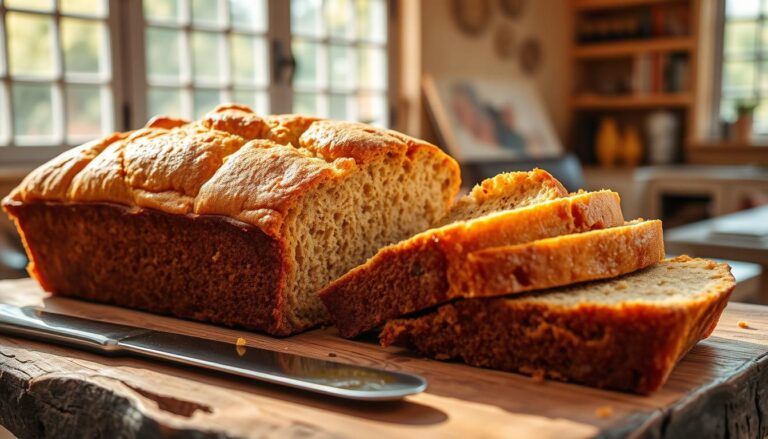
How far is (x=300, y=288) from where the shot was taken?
5.27 feet

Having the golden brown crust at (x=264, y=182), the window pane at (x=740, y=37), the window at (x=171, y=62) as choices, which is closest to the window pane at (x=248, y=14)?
the window at (x=171, y=62)

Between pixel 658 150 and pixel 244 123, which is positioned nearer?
pixel 244 123

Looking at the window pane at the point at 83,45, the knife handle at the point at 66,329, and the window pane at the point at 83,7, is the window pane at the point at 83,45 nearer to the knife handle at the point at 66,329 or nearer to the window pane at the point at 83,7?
the window pane at the point at 83,7

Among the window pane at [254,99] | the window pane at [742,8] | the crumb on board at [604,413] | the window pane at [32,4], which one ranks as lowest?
the crumb on board at [604,413]

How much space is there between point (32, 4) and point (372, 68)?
2.83 meters

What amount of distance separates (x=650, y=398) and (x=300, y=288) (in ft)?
2.45

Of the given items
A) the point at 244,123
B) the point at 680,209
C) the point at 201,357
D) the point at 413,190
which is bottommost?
the point at 680,209

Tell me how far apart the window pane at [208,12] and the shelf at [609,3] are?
4494 mm

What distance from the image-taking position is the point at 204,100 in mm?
4883

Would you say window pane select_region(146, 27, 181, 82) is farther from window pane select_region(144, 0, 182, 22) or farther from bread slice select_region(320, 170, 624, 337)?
bread slice select_region(320, 170, 624, 337)

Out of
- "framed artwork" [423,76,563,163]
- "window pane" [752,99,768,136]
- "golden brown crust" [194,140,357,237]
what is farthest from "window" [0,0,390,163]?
"window pane" [752,99,768,136]

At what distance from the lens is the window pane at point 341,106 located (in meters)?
5.73

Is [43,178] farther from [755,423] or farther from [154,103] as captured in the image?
[154,103]

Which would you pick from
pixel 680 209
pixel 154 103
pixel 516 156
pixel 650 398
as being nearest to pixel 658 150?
pixel 680 209
